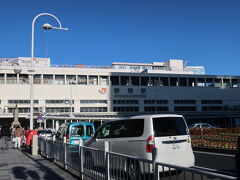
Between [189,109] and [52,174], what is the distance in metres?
70.9

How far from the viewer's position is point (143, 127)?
778cm

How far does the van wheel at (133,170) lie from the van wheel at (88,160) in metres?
2.38

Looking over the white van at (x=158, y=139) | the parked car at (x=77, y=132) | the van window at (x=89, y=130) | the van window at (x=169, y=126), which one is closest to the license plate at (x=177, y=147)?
the white van at (x=158, y=139)

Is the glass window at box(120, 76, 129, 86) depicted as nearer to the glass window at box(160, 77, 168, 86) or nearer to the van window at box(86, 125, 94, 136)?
the glass window at box(160, 77, 168, 86)

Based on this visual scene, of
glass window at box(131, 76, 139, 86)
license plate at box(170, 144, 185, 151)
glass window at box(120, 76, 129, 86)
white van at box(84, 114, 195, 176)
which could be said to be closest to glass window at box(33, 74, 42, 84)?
glass window at box(120, 76, 129, 86)

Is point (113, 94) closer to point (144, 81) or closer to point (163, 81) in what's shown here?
point (144, 81)

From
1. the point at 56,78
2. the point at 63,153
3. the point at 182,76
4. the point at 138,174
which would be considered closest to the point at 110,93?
the point at 56,78

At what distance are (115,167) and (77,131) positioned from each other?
8247mm

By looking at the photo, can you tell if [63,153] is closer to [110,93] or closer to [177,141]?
[177,141]

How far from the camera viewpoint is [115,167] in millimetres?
5773

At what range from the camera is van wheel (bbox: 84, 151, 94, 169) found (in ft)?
23.8

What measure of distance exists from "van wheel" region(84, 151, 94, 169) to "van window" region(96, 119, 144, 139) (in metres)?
1.33

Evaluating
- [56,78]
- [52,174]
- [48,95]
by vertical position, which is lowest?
[52,174]

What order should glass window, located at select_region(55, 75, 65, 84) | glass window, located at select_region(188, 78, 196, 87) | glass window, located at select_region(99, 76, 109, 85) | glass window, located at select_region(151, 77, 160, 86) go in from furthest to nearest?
glass window, located at select_region(188, 78, 196, 87)
glass window, located at select_region(151, 77, 160, 86)
glass window, located at select_region(99, 76, 109, 85)
glass window, located at select_region(55, 75, 65, 84)
